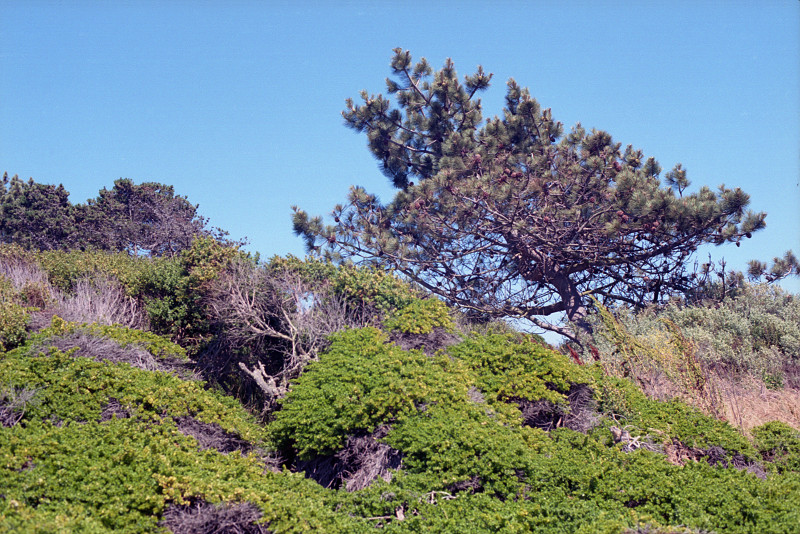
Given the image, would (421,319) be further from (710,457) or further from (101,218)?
(101,218)

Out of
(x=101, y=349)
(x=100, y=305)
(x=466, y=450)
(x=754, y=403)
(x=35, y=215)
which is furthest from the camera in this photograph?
(x=35, y=215)

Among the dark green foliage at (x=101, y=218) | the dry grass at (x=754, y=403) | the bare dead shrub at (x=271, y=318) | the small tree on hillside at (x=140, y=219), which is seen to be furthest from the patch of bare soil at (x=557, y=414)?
the dark green foliage at (x=101, y=218)

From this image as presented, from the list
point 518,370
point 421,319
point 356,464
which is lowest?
point 356,464

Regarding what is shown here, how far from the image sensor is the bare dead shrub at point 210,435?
7.16 metres

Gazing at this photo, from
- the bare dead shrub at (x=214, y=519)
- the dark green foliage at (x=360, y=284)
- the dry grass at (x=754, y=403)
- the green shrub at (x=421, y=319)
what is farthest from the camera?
the dark green foliage at (x=360, y=284)

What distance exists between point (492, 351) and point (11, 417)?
588cm

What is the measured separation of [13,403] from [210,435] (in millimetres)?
2091

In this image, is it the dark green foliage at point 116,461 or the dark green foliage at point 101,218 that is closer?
the dark green foliage at point 116,461

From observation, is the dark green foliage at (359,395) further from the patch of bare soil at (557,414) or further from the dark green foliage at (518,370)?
the patch of bare soil at (557,414)

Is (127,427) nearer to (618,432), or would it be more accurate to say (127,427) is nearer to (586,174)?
(618,432)

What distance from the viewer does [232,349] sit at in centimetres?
1161

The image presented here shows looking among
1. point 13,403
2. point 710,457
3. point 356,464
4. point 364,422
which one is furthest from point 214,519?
point 710,457

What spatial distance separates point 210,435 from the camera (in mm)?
7402

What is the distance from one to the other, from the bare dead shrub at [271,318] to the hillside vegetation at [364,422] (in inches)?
1.9
